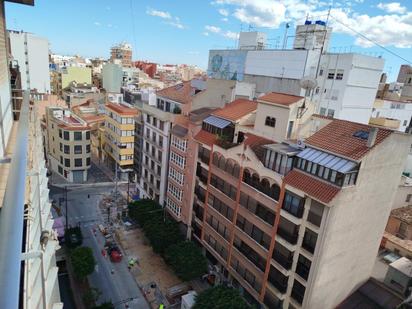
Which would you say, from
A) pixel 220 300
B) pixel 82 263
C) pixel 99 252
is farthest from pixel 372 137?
pixel 99 252

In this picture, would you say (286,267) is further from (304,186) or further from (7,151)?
(7,151)

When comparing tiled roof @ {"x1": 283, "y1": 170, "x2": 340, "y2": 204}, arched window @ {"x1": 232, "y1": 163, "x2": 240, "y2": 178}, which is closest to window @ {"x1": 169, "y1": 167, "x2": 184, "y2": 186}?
arched window @ {"x1": 232, "y1": 163, "x2": 240, "y2": 178}

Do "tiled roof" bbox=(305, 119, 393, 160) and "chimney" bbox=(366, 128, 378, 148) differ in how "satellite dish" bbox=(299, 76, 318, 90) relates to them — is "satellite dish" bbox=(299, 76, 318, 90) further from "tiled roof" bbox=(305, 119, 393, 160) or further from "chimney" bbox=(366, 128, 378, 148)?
"chimney" bbox=(366, 128, 378, 148)

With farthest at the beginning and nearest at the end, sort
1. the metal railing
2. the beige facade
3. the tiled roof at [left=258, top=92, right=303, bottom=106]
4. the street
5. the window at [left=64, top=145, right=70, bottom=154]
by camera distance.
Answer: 1. the beige facade
2. the window at [left=64, top=145, right=70, bottom=154]
3. the street
4. the tiled roof at [left=258, top=92, right=303, bottom=106]
5. the metal railing

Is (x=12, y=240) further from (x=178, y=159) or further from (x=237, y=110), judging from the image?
(x=178, y=159)

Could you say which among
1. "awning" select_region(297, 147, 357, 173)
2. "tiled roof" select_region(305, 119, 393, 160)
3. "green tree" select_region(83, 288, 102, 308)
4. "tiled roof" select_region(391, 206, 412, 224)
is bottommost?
"green tree" select_region(83, 288, 102, 308)

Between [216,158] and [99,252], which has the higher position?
[216,158]
